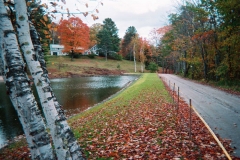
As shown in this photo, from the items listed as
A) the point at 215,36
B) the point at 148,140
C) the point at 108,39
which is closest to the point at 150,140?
the point at 148,140

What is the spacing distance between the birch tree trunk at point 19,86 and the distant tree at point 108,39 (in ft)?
259

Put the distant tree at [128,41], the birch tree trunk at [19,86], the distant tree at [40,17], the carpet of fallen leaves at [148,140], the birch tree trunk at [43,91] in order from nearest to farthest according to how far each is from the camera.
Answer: the birch tree trunk at [19,86] → the birch tree trunk at [43,91] → the distant tree at [40,17] → the carpet of fallen leaves at [148,140] → the distant tree at [128,41]

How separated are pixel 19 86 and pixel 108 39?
79614 millimetres

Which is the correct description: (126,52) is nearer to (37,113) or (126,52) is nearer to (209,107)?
(209,107)

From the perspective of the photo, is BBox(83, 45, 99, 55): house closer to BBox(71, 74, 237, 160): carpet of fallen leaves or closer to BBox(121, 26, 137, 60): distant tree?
BBox(121, 26, 137, 60): distant tree

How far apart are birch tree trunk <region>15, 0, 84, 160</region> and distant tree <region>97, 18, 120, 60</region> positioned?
78.5m

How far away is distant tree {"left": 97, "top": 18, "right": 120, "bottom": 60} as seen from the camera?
8138 centimetres

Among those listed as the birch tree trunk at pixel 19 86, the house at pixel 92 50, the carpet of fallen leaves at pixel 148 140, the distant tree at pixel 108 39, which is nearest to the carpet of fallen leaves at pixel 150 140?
the carpet of fallen leaves at pixel 148 140

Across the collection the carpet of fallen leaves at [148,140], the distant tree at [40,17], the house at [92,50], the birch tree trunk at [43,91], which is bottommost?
the carpet of fallen leaves at [148,140]

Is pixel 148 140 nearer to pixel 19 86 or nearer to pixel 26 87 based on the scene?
pixel 26 87

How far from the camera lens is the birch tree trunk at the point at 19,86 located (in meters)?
3.51

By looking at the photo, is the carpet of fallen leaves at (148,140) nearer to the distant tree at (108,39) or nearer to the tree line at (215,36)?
the tree line at (215,36)

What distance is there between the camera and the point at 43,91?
4.06 m

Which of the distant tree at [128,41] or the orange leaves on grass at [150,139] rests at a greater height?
the distant tree at [128,41]
